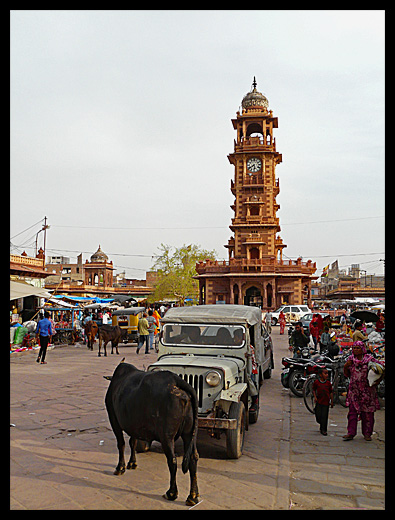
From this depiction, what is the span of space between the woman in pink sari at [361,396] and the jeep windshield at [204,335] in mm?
1738

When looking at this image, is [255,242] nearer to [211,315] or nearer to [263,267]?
[263,267]

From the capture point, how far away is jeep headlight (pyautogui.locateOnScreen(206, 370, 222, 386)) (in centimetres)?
604

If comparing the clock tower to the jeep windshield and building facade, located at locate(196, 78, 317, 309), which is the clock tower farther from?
the jeep windshield

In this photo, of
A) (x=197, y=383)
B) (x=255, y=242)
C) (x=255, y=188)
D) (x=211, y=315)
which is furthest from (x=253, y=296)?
(x=197, y=383)

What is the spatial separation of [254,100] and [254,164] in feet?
25.2

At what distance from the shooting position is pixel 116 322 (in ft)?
73.9

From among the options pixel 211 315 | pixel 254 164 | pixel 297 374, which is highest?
pixel 254 164

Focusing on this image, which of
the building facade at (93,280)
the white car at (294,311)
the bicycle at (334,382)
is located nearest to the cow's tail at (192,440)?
the bicycle at (334,382)

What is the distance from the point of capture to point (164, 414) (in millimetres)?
4828

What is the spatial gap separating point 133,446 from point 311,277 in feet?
142

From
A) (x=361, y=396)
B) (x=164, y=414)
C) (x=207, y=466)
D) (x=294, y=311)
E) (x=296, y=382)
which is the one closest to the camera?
(x=164, y=414)

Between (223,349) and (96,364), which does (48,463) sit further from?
(96,364)

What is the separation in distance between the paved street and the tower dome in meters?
46.0
